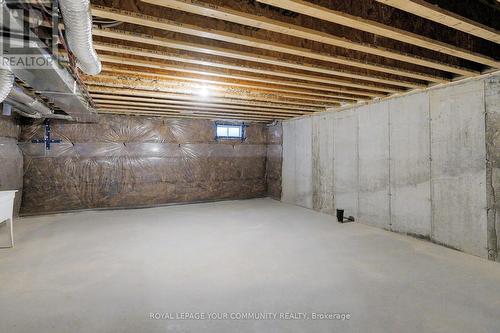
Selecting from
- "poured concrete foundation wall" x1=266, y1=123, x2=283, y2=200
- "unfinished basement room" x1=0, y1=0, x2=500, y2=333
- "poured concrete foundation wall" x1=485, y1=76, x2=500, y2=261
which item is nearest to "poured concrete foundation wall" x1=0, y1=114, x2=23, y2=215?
"unfinished basement room" x1=0, y1=0, x2=500, y2=333

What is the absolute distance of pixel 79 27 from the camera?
1.39 meters

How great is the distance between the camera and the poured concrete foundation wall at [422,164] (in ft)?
9.12

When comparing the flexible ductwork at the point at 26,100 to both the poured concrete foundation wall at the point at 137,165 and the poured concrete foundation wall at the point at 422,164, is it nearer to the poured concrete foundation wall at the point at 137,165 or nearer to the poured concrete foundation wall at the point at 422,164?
the poured concrete foundation wall at the point at 137,165

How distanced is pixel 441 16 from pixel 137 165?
5.41m

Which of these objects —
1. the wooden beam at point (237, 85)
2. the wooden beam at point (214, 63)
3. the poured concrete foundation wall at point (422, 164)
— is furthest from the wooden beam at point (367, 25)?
the wooden beam at point (237, 85)

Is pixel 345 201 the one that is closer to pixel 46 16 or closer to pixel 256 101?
pixel 256 101

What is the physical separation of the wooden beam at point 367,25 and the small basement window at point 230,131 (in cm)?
477

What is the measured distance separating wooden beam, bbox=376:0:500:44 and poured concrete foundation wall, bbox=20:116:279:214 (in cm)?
501

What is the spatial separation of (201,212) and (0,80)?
11.4 feet

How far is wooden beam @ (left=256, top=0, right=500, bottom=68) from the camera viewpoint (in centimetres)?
151

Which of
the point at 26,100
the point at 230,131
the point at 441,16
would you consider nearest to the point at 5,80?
the point at 26,100

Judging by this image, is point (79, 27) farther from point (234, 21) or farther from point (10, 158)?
point (10, 158)

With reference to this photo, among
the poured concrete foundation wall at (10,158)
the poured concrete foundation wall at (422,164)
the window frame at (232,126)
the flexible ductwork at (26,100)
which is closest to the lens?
the poured concrete foundation wall at (422,164)

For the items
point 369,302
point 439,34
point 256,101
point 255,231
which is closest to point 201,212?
point 255,231
